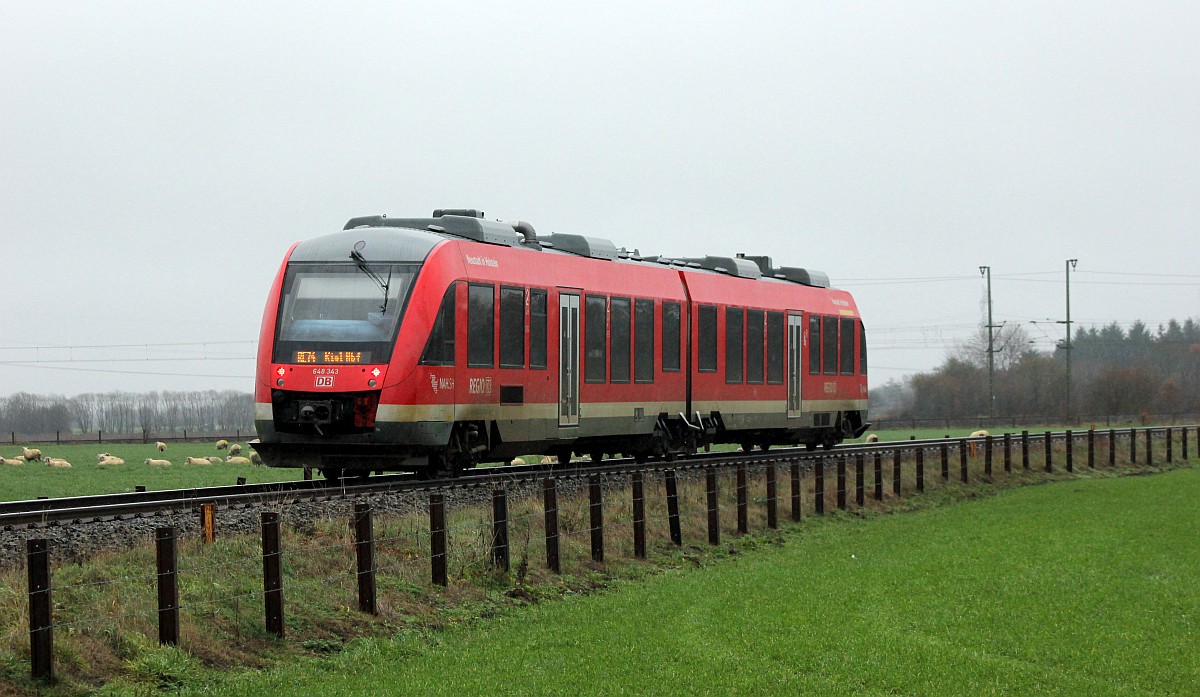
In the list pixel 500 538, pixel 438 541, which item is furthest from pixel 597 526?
pixel 438 541

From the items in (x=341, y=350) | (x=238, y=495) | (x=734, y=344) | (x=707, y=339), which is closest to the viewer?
(x=238, y=495)

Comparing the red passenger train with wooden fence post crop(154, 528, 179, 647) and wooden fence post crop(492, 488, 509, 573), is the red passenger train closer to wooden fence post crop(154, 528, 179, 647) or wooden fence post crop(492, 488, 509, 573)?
wooden fence post crop(492, 488, 509, 573)

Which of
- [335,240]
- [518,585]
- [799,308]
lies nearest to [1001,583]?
[518,585]

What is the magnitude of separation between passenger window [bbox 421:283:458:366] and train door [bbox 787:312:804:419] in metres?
13.4

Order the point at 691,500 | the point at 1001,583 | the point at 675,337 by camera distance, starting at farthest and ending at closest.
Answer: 1. the point at 675,337
2. the point at 691,500
3. the point at 1001,583

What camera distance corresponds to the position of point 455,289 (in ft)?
71.8

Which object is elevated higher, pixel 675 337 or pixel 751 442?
pixel 675 337

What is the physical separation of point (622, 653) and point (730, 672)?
116cm

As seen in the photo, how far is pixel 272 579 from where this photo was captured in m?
12.8

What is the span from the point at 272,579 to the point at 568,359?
12646mm

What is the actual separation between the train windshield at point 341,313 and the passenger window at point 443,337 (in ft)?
1.92

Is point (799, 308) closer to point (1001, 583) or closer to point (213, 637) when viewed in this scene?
point (1001, 583)

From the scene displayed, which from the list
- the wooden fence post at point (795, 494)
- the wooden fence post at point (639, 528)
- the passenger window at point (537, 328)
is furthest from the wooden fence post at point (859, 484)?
the wooden fence post at point (639, 528)

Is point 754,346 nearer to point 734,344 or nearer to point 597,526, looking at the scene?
point 734,344
